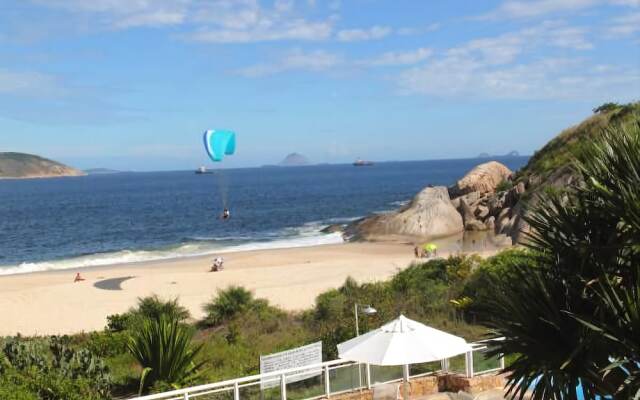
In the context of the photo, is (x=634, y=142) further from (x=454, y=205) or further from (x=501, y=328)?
(x=454, y=205)

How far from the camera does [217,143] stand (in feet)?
92.8

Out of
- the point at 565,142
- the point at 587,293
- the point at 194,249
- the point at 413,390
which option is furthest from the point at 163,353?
the point at 565,142

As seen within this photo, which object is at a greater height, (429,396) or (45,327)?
(429,396)

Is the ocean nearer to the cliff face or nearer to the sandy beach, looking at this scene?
the sandy beach

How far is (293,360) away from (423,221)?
37409 mm

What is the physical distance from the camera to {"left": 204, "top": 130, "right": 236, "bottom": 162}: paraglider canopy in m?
27.9

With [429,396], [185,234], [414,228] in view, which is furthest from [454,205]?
[429,396]

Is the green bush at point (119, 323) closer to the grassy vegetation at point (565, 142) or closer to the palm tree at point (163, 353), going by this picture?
the palm tree at point (163, 353)

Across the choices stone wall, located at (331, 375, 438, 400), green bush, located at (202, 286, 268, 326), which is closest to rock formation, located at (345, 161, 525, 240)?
green bush, located at (202, 286, 268, 326)

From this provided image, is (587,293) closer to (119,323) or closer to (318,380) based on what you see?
(318,380)

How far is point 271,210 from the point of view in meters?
79.6

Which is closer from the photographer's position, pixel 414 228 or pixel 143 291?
pixel 143 291

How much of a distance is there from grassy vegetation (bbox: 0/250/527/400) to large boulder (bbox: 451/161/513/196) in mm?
30552

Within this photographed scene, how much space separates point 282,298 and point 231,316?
14.3 ft
